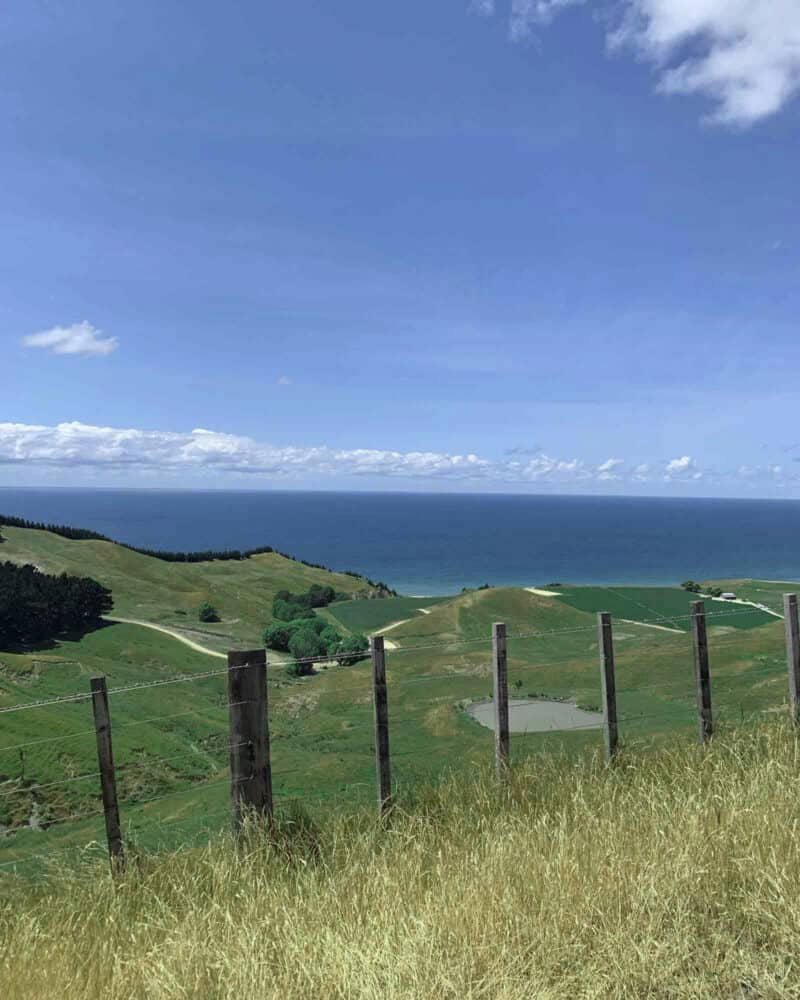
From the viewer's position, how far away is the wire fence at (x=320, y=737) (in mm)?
13844

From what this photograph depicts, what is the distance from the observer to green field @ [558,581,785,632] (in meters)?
64.1

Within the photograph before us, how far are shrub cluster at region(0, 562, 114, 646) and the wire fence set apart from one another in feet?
40.4

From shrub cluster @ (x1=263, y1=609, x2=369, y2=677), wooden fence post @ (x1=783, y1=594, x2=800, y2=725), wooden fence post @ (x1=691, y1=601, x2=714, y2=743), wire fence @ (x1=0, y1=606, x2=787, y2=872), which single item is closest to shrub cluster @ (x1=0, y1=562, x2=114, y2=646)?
wire fence @ (x1=0, y1=606, x2=787, y2=872)

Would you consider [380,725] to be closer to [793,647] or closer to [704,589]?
[793,647]

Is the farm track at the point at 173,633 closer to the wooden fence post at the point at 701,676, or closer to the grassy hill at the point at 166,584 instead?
the grassy hill at the point at 166,584

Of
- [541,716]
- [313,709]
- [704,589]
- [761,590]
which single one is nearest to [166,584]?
[313,709]

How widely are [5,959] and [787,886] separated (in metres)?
4.82

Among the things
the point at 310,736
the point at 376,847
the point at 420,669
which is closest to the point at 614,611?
the point at 420,669

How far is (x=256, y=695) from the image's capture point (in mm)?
6668

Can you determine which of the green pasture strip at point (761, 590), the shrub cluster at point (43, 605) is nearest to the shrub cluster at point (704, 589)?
the green pasture strip at point (761, 590)

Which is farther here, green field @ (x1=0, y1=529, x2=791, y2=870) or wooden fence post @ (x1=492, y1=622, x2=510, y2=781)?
green field @ (x1=0, y1=529, x2=791, y2=870)

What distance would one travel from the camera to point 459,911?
4.43m

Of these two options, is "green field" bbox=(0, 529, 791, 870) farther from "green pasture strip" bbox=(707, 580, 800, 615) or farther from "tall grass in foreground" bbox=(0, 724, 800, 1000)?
"green pasture strip" bbox=(707, 580, 800, 615)

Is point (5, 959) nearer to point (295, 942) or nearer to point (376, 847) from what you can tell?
point (295, 942)
